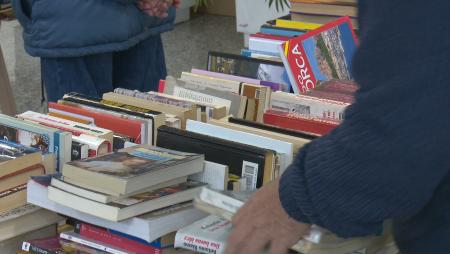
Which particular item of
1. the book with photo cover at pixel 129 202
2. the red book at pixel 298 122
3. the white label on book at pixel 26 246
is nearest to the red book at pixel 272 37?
the red book at pixel 298 122

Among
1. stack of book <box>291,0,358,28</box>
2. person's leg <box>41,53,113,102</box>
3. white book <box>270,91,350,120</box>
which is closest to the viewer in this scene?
white book <box>270,91,350,120</box>

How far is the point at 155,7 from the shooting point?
93.0 inches

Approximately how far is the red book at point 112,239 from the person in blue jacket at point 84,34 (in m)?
1.04

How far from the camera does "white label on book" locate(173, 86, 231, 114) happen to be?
1.63m

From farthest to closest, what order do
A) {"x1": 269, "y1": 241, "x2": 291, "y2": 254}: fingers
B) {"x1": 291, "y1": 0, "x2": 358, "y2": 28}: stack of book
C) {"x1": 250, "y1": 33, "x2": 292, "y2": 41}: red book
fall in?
1. {"x1": 291, "y1": 0, "x2": 358, "y2": 28}: stack of book
2. {"x1": 250, "y1": 33, "x2": 292, "y2": 41}: red book
3. {"x1": 269, "y1": 241, "x2": 291, "y2": 254}: fingers

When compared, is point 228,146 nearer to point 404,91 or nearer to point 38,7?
point 404,91

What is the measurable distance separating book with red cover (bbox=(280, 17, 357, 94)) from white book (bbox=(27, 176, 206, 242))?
0.72m

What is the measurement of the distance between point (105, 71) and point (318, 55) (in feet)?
2.45

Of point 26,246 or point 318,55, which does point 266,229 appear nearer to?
point 26,246

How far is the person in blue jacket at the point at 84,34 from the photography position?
7.23 feet

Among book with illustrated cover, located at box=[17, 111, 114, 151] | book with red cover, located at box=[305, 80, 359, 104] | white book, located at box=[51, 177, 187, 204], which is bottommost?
white book, located at box=[51, 177, 187, 204]

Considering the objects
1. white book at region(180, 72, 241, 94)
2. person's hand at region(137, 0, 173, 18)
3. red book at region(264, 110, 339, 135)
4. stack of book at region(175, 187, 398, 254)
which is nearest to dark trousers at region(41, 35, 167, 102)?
person's hand at region(137, 0, 173, 18)

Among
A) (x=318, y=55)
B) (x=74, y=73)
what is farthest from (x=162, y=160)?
(x=74, y=73)

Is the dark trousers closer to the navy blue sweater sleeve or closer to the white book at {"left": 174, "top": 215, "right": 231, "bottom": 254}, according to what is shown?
the white book at {"left": 174, "top": 215, "right": 231, "bottom": 254}
